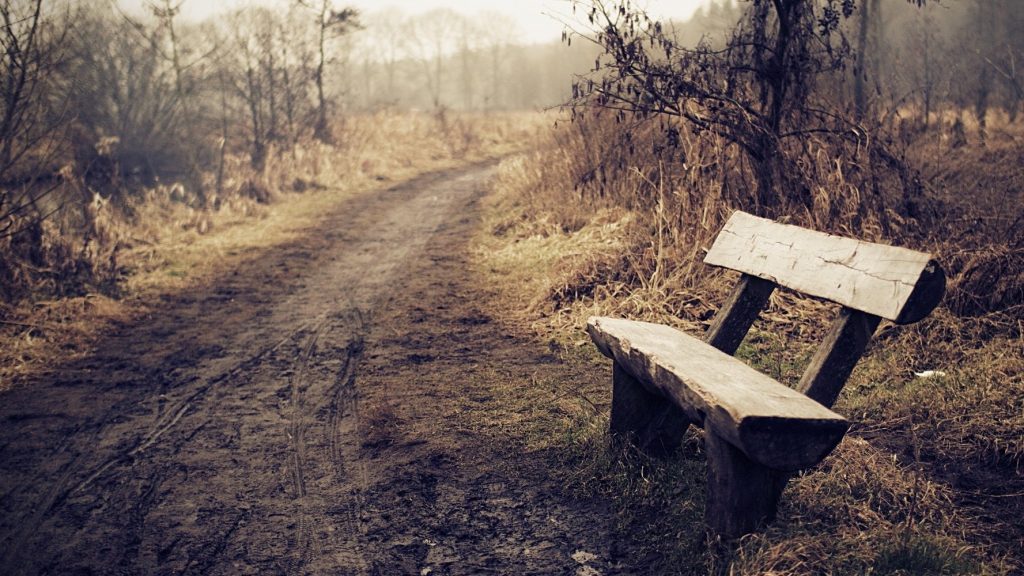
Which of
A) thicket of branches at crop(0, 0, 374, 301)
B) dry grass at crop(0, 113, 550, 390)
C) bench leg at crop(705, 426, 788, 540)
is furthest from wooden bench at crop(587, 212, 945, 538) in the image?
thicket of branches at crop(0, 0, 374, 301)

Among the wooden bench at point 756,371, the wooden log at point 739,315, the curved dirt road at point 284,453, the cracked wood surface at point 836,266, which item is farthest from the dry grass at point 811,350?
the cracked wood surface at point 836,266

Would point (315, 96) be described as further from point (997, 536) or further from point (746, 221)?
point (997, 536)

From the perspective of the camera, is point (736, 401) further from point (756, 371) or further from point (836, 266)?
point (836, 266)

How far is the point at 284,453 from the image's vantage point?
3.68 metres

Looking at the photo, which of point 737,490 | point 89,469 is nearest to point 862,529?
point 737,490

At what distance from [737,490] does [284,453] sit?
7.97ft

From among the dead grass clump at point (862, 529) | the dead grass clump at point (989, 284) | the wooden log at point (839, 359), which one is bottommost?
the dead grass clump at point (862, 529)

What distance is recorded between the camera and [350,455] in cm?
362

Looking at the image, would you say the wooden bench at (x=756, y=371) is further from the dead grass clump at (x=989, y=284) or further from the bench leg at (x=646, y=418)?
the dead grass clump at (x=989, y=284)

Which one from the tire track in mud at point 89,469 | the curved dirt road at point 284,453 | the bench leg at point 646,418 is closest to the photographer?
the curved dirt road at point 284,453

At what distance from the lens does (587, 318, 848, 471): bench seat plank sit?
205 cm

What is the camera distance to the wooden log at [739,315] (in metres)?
3.23

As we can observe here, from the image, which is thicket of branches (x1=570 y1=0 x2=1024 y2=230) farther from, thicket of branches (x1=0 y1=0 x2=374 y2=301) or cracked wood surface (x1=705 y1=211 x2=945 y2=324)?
thicket of branches (x1=0 y1=0 x2=374 y2=301)

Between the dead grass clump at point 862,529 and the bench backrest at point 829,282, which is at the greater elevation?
the bench backrest at point 829,282
